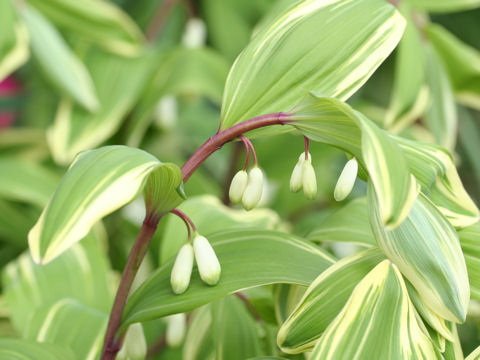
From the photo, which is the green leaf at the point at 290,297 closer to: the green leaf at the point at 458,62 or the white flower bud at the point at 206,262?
the white flower bud at the point at 206,262

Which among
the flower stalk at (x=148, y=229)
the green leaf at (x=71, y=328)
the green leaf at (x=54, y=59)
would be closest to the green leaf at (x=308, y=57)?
the flower stalk at (x=148, y=229)

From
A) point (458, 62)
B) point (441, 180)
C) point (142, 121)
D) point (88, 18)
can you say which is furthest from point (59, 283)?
point (458, 62)

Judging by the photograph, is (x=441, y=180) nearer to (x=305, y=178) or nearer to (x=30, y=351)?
(x=305, y=178)

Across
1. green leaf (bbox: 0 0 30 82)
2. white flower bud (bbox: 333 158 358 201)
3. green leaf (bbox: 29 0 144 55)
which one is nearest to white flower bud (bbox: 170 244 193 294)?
white flower bud (bbox: 333 158 358 201)

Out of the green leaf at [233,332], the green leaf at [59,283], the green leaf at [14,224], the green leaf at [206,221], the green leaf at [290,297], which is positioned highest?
the green leaf at [290,297]

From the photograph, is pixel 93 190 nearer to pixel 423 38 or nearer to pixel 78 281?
pixel 78 281

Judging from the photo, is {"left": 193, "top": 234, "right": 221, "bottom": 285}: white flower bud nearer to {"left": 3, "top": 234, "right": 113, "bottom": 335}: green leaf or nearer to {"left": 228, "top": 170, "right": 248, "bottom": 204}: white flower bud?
{"left": 228, "top": 170, "right": 248, "bottom": 204}: white flower bud

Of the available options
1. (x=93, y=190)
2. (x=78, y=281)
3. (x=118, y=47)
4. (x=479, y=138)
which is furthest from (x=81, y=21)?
(x=479, y=138)
